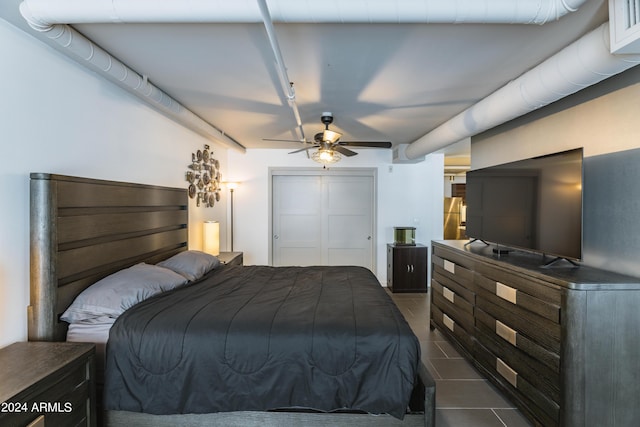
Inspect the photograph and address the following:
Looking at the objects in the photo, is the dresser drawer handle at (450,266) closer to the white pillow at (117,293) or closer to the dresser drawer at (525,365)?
the dresser drawer at (525,365)

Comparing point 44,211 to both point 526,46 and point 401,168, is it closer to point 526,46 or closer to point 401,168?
point 526,46

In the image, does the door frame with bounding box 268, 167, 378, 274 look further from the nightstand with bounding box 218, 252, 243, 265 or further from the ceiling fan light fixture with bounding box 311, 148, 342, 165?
the ceiling fan light fixture with bounding box 311, 148, 342, 165

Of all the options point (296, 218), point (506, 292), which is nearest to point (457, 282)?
point (506, 292)

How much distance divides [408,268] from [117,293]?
435 centimetres

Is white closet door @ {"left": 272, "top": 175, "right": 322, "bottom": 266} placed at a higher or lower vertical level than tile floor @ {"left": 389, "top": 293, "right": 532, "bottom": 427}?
higher

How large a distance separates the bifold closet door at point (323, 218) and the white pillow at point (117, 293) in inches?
134

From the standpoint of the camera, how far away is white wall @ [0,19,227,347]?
1.74 m

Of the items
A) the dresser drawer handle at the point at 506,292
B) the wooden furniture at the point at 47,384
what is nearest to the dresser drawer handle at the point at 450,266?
the dresser drawer handle at the point at 506,292

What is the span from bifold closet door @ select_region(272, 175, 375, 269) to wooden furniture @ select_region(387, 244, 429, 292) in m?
0.60

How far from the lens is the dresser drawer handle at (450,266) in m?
3.25

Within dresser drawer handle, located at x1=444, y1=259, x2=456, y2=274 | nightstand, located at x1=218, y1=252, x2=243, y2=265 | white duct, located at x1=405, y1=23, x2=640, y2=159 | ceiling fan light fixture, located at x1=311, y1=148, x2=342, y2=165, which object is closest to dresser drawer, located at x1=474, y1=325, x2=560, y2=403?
dresser drawer handle, located at x1=444, y1=259, x2=456, y2=274

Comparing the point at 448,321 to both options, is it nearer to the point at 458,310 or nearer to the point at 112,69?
the point at 458,310

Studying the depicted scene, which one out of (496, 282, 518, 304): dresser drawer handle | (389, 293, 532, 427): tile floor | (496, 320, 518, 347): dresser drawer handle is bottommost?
(389, 293, 532, 427): tile floor

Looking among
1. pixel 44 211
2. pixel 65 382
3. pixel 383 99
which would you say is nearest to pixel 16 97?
pixel 44 211
